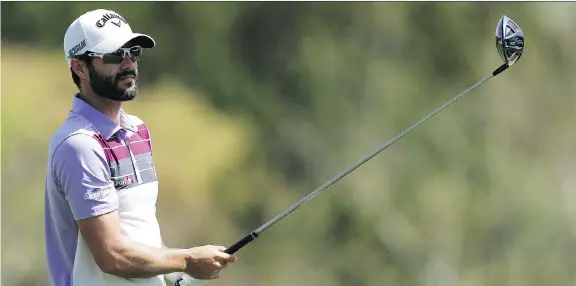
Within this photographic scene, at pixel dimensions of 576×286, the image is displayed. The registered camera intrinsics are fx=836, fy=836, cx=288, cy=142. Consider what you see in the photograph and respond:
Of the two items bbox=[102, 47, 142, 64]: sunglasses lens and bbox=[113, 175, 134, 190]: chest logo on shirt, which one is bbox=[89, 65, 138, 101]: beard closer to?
bbox=[102, 47, 142, 64]: sunglasses lens

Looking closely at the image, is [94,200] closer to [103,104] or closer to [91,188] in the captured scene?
[91,188]

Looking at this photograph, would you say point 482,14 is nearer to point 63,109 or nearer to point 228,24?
point 228,24

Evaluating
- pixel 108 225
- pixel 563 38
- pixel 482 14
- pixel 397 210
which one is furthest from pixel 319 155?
pixel 108 225

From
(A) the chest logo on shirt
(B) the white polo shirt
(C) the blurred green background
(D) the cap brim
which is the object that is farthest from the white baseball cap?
(C) the blurred green background

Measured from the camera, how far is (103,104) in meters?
1.57

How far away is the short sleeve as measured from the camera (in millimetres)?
1431

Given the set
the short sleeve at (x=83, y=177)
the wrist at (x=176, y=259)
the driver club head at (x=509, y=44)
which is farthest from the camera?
the driver club head at (x=509, y=44)

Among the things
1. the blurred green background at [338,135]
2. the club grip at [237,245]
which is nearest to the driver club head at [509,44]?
the club grip at [237,245]

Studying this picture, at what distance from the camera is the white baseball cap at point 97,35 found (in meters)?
1.54

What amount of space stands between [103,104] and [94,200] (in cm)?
22

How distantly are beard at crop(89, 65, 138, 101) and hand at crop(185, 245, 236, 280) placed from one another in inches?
12.5

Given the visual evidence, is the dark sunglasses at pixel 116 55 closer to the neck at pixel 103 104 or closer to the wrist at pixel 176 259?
the neck at pixel 103 104

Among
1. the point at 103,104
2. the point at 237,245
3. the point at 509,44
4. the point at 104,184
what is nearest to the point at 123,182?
the point at 104,184

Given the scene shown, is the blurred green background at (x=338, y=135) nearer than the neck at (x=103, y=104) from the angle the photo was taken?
No
